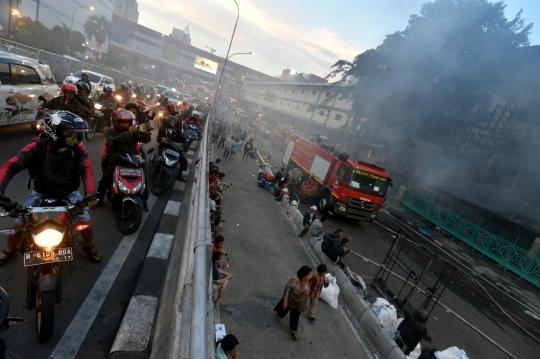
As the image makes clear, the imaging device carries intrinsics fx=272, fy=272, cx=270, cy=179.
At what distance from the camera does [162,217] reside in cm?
618

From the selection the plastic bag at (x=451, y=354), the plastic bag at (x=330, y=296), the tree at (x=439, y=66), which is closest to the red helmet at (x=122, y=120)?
the plastic bag at (x=330, y=296)

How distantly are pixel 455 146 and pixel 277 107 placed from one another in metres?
39.6

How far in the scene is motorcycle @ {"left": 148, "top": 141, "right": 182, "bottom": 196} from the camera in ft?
25.0

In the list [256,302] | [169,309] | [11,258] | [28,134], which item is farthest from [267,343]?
[28,134]

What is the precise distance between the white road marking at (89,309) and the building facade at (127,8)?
20915 centimetres

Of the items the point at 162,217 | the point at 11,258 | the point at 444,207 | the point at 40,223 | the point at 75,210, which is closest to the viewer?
the point at 40,223

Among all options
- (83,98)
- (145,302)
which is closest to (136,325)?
(145,302)

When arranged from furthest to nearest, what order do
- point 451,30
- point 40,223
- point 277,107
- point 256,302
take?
point 277,107 → point 451,30 → point 256,302 → point 40,223

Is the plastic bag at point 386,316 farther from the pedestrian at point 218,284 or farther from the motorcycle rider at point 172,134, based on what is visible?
the motorcycle rider at point 172,134

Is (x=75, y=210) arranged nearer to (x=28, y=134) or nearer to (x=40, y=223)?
(x=40, y=223)

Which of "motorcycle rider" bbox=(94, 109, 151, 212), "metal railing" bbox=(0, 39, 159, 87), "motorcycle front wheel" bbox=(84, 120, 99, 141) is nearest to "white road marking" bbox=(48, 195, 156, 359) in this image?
"motorcycle rider" bbox=(94, 109, 151, 212)

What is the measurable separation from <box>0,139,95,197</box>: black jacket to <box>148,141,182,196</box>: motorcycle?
12.1 ft

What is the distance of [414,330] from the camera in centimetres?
537

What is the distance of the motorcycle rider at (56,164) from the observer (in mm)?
3494
